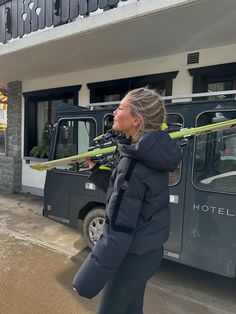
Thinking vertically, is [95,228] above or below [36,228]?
above

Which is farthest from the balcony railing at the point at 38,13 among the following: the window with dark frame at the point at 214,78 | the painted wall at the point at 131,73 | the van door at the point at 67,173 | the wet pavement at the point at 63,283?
the wet pavement at the point at 63,283

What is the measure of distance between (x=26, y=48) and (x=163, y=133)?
478cm

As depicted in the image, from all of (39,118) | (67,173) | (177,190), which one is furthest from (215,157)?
(39,118)

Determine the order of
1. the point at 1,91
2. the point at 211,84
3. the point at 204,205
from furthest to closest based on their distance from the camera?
the point at 1,91 → the point at 211,84 → the point at 204,205

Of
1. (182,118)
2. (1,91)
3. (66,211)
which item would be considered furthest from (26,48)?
(1,91)

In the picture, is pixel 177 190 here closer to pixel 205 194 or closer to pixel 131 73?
pixel 205 194

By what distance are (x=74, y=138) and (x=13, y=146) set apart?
5023 millimetres

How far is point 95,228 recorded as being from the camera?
4090 millimetres

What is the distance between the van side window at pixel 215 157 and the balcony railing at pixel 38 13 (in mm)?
2643

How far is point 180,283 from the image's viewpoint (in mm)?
3490

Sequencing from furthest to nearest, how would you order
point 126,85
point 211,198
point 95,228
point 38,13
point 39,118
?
point 39,118 → point 126,85 → point 38,13 → point 95,228 → point 211,198

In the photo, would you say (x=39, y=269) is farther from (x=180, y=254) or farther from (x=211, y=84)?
(x=211, y=84)

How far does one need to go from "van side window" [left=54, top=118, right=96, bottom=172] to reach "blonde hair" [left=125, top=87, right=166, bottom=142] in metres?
2.43

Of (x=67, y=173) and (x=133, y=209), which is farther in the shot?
(x=67, y=173)
